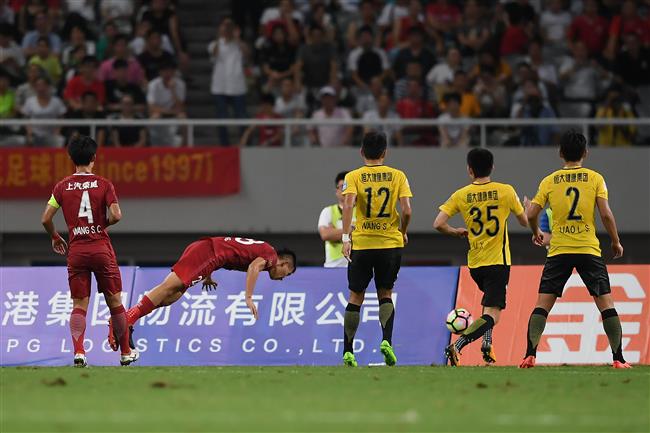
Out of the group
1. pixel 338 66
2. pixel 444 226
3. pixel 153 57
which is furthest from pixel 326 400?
pixel 153 57

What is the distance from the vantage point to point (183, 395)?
10.6m

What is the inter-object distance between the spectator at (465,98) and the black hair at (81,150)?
1073cm

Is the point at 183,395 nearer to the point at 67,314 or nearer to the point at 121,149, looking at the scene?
the point at 67,314

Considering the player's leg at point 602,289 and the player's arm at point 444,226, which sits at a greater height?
the player's arm at point 444,226

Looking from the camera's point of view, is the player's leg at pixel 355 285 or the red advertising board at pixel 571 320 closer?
the player's leg at pixel 355 285

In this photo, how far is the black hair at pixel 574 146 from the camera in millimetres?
13289

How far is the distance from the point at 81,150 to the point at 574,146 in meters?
4.58

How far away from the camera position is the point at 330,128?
23.5 metres

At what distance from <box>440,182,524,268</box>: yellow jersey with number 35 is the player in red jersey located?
10.6 feet

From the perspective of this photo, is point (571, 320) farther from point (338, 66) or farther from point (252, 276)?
point (338, 66)

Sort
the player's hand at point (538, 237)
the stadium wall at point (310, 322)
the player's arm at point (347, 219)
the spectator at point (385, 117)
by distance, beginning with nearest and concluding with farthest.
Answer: the player's hand at point (538, 237) → the player's arm at point (347, 219) → the stadium wall at point (310, 322) → the spectator at point (385, 117)

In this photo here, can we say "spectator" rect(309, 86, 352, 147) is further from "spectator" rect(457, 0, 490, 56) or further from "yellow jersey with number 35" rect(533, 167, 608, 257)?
"yellow jersey with number 35" rect(533, 167, 608, 257)

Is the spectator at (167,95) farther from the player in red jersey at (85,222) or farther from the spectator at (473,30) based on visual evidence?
the player in red jersey at (85,222)

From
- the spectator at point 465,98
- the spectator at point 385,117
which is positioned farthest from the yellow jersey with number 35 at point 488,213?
the spectator at point 465,98
